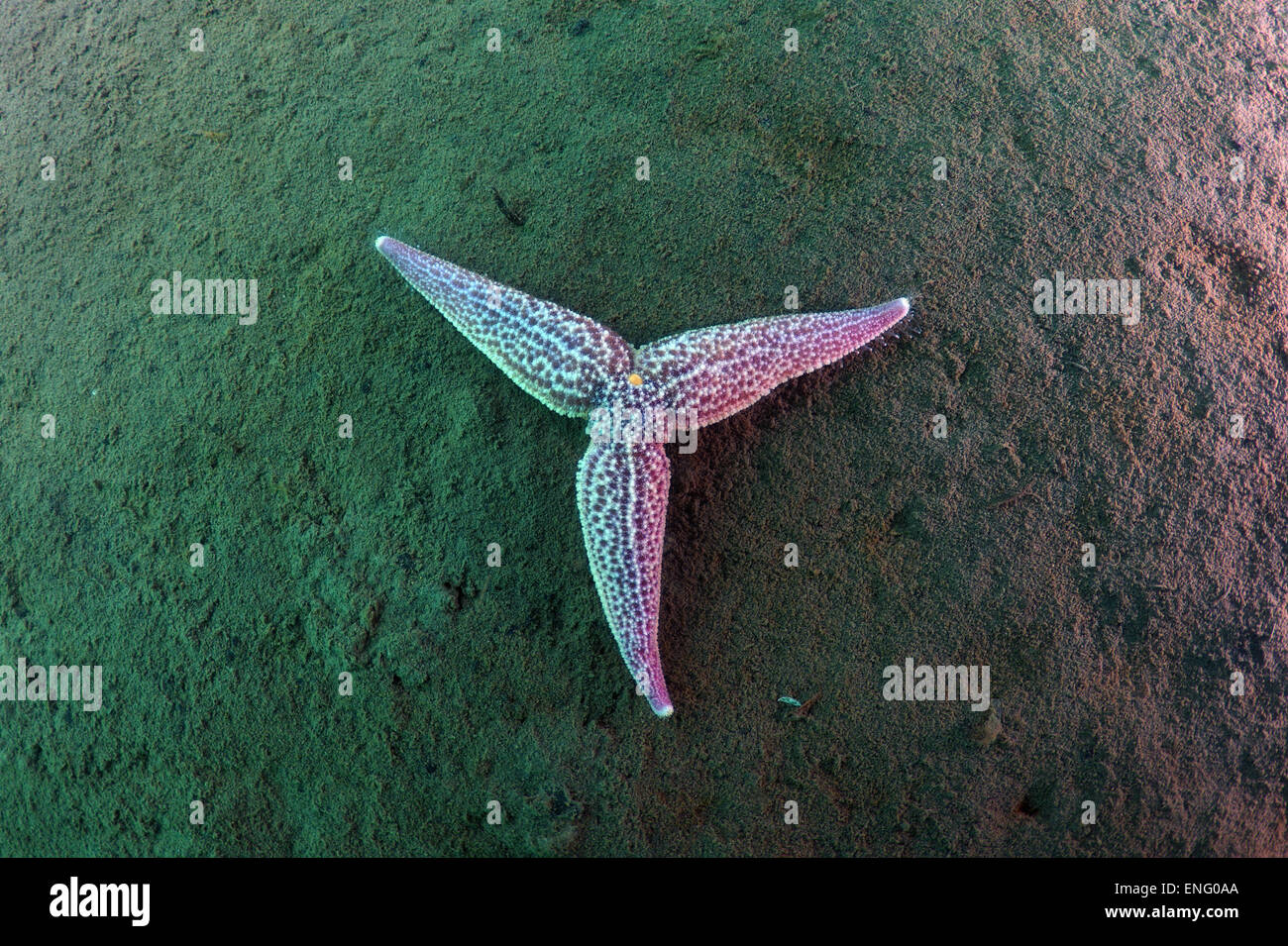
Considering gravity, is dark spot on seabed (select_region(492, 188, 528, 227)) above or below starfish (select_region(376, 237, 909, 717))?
above

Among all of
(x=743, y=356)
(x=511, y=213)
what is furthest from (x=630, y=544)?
(x=511, y=213)

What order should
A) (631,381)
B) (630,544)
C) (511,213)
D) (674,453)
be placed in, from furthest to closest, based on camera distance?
(511,213) → (674,453) → (631,381) → (630,544)

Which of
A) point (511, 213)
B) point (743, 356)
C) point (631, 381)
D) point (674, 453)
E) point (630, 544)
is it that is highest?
point (511, 213)

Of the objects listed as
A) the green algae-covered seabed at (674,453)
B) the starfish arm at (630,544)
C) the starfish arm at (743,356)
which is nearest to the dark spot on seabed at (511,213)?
the green algae-covered seabed at (674,453)

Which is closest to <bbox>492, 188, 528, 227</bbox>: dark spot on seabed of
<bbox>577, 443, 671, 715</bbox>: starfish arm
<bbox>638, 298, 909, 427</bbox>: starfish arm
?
<bbox>638, 298, 909, 427</bbox>: starfish arm

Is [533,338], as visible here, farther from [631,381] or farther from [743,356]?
[743,356]

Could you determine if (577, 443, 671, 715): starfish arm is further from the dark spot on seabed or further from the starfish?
the dark spot on seabed

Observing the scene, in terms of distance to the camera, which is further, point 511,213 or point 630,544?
point 511,213
